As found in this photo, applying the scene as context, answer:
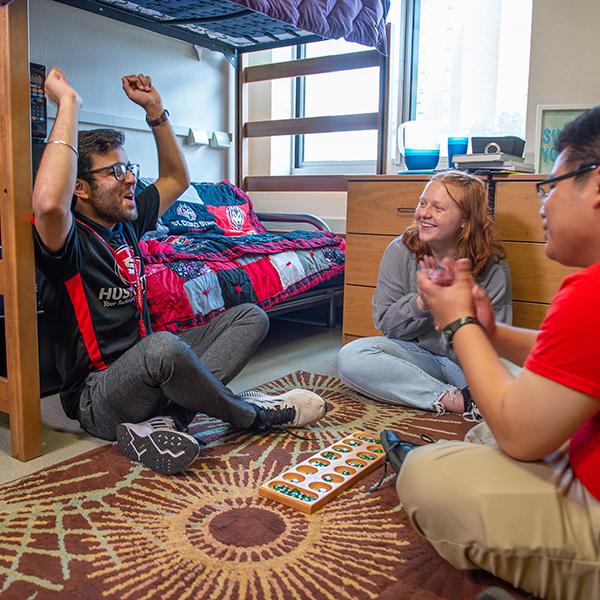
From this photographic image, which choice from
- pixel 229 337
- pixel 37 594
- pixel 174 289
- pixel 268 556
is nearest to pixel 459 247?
pixel 229 337

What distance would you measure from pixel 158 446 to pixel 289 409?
0.44 m

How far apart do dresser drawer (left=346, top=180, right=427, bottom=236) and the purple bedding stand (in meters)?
0.72

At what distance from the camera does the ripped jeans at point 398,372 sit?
197 centimetres

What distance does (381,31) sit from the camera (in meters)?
2.88

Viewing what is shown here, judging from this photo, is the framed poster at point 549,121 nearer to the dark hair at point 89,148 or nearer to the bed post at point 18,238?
the dark hair at point 89,148

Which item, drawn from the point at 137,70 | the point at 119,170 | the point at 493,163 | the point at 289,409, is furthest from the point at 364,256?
the point at 137,70

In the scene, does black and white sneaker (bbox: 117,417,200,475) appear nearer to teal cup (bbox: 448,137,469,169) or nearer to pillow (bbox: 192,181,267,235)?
teal cup (bbox: 448,137,469,169)

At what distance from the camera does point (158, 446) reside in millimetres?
1470

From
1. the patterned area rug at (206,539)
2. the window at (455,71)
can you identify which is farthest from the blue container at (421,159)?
the patterned area rug at (206,539)

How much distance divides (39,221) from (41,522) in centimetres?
71

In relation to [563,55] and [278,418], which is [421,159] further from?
[278,418]

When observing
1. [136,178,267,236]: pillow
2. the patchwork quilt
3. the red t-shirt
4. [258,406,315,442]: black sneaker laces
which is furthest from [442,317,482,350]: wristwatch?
[136,178,267,236]: pillow

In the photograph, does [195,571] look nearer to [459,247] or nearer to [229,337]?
[229,337]

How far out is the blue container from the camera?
2588 millimetres
